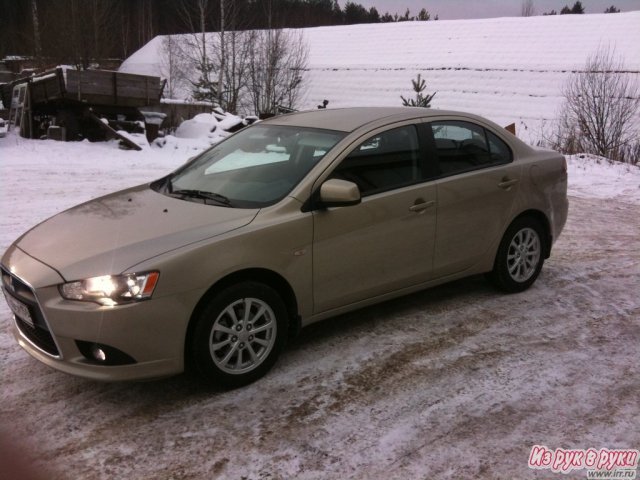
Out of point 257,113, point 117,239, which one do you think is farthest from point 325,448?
point 257,113

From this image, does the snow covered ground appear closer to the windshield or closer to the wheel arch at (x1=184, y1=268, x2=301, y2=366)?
the wheel arch at (x1=184, y1=268, x2=301, y2=366)

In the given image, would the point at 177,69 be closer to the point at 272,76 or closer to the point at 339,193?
the point at 272,76

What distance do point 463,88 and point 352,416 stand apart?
2908 cm

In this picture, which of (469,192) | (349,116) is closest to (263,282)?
(349,116)

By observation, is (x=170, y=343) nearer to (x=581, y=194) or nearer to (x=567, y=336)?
(x=567, y=336)

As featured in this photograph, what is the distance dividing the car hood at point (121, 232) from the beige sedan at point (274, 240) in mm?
12

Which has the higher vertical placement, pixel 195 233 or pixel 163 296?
pixel 195 233

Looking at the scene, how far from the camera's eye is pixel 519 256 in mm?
4977

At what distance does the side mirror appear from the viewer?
3.58 metres

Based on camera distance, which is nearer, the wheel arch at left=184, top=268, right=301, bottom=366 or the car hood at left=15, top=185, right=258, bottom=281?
the car hood at left=15, top=185, right=258, bottom=281

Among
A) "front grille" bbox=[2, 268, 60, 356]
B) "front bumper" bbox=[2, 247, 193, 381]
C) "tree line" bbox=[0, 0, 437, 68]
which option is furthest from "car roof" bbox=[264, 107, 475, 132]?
"tree line" bbox=[0, 0, 437, 68]

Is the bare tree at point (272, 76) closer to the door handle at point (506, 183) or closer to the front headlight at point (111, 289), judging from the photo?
the door handle at point (506, 183)

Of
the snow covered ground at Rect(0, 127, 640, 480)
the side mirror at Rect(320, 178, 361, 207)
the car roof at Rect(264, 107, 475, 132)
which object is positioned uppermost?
the car roof at Rect(264, 107, 475, 132)

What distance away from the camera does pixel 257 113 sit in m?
24.5
